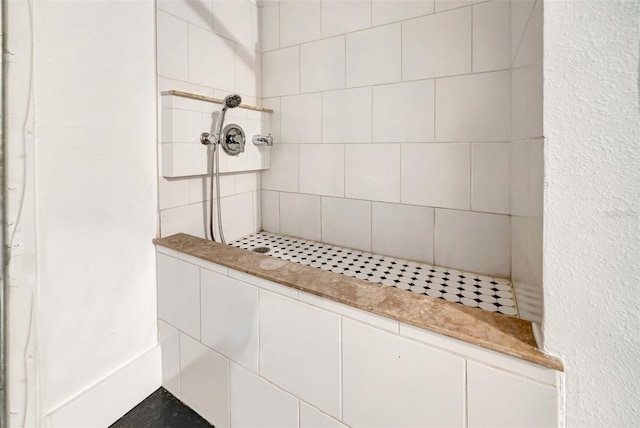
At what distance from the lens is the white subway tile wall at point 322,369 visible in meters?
0.54

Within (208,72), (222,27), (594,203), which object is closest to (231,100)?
(208,72)

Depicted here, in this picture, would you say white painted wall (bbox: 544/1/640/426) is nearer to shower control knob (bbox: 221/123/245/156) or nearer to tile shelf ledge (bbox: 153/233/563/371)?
tile shelf ledge (bbox: 153/233/563/371)

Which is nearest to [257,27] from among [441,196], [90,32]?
[90,32]

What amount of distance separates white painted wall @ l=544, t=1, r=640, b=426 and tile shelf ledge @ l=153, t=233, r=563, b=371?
6 cm

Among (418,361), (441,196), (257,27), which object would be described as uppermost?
(257,27)

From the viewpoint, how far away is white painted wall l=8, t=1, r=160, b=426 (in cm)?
84

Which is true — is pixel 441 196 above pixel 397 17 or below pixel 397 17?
below

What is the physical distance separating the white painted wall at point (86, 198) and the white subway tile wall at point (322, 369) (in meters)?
0.15

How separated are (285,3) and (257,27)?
0.20 m

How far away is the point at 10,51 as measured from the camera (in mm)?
786

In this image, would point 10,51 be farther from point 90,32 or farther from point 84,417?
point 84,417

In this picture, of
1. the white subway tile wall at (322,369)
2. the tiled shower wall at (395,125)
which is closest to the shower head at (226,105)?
the tiled shower wall at (395,125)

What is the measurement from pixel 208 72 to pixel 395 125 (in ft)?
2.85

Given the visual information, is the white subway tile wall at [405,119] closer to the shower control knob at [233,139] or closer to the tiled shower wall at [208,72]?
the tiled shower wall at [208,72]
